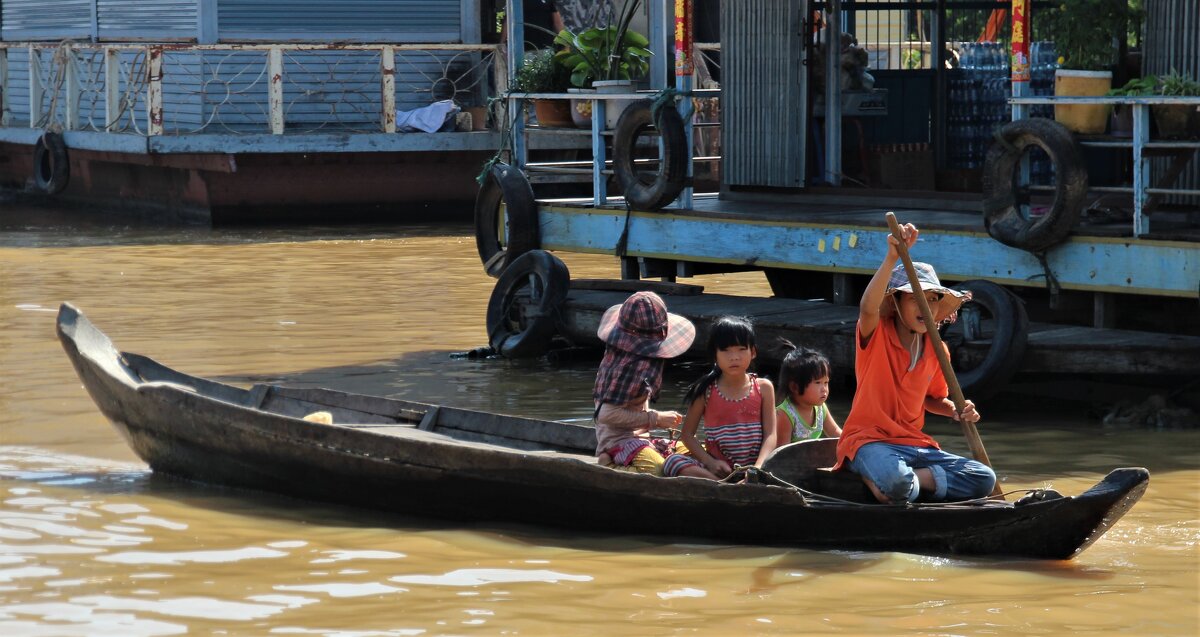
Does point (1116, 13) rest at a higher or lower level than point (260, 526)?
higher

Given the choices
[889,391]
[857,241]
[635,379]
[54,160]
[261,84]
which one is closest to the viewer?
[889,391]

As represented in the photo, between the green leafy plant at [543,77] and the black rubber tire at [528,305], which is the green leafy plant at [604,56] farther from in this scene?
the black rubber tire at [528,305]

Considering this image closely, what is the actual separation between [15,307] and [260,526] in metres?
7.37

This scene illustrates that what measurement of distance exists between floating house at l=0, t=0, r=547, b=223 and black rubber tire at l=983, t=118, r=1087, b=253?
36.2ft

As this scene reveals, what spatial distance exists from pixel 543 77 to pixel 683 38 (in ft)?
5.37

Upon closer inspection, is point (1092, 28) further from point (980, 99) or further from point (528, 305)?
point (528, 305)

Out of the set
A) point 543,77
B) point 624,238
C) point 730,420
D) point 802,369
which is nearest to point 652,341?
point 730,420

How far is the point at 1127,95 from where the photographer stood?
340 inches

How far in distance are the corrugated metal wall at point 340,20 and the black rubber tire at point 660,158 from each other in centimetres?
955

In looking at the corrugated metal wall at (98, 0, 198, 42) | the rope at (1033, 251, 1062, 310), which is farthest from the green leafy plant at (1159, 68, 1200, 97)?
the corrugated metal wall at (98, 0, 198, 42)

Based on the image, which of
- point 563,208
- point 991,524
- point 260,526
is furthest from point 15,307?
point 991,524

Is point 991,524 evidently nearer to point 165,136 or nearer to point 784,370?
point 784,370

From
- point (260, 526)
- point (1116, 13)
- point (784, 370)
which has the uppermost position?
point (1116, 13)

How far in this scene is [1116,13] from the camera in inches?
362
